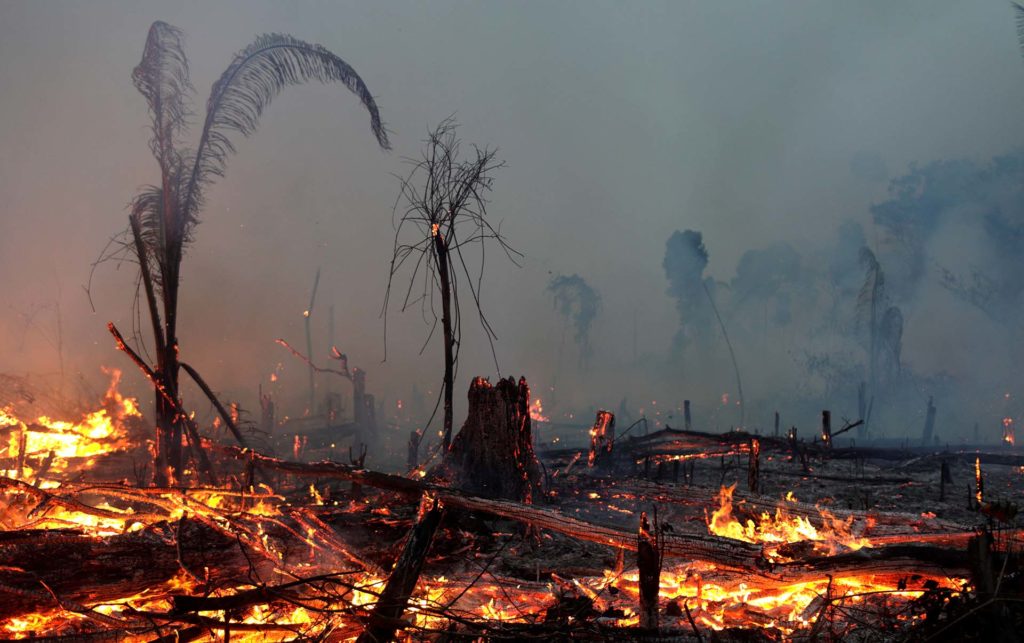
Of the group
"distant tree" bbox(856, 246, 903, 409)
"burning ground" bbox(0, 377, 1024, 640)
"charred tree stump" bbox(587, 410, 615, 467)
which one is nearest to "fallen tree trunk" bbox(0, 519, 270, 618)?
"burning ground" bbox(0, 377, 1024, 640)

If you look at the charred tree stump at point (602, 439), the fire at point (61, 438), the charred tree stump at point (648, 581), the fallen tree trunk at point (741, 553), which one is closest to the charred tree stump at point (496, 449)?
the fallen tree trunk at point (741, 553)

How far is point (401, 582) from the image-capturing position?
365cm

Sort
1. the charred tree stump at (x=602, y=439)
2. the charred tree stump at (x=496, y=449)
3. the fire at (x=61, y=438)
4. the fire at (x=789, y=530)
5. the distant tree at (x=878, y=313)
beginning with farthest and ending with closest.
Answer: the distant tree at (x=878, y=313), the charred tree stump at (x=602, y=439), the fire at (x=61, y=438), the charred tree stump at (x=496, y=449), the fire at (x=789, y=530)

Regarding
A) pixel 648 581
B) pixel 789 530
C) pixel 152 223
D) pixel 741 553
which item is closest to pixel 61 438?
pixel 152 223

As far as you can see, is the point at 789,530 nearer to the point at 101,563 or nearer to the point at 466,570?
the point at 466,570

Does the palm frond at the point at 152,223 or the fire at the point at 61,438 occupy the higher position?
the palm frond at the point at 152,223

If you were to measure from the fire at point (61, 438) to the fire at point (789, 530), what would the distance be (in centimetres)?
1472

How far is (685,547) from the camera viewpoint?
4.71m

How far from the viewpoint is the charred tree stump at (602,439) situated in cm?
1625

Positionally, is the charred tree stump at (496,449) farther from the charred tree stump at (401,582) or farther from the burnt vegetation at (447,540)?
the charred tree stump at (401,582)

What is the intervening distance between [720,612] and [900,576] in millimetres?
1431

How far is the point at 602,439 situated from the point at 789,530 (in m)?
10.5

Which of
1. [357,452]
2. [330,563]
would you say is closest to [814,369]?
[357,452]

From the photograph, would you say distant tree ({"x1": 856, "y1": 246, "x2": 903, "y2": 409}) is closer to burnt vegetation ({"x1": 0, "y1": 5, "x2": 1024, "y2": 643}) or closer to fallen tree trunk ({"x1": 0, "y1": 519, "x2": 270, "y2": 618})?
burnt vegetation ({"x1": 0, "y1": 5, "x2": 1024, "y2": 643})
